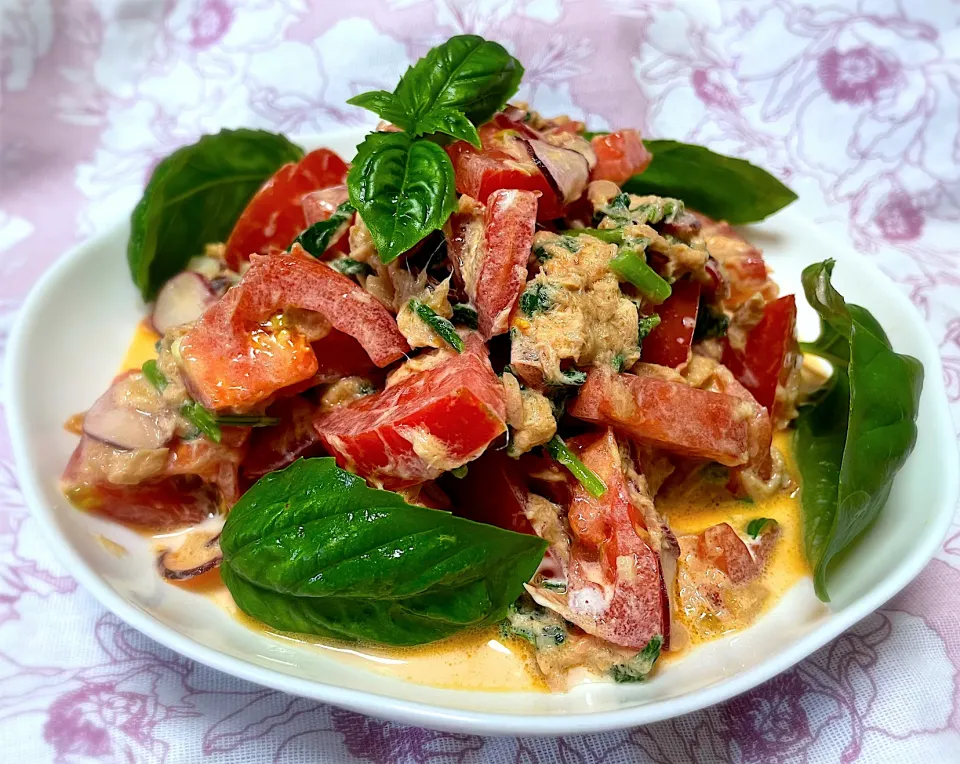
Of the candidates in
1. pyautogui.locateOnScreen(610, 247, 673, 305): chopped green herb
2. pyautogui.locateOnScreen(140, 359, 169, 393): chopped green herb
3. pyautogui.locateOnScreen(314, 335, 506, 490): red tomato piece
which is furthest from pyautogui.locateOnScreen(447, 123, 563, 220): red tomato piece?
pyautogui.locateOnScreen(140, 359, 169, 393): chopped green herb

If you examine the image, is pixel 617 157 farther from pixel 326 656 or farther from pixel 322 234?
pixel 326 656

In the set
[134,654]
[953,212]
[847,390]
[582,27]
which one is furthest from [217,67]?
[953,212]

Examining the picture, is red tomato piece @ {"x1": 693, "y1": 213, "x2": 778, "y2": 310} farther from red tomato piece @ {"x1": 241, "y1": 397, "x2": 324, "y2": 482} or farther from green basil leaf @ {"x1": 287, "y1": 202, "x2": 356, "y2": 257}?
red tomato piece @ {"x1": 241, "y1": 397, "x2": 324, "y2": 482}

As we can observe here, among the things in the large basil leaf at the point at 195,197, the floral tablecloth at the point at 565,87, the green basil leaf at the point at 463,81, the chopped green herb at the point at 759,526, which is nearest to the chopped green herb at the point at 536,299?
the green basil leaf at the point at 463,81

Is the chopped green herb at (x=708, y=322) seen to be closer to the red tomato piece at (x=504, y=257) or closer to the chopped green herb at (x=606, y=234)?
the chopped green herb at (x=606, y=234)

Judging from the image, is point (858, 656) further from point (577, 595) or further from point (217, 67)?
point (217, 67)
